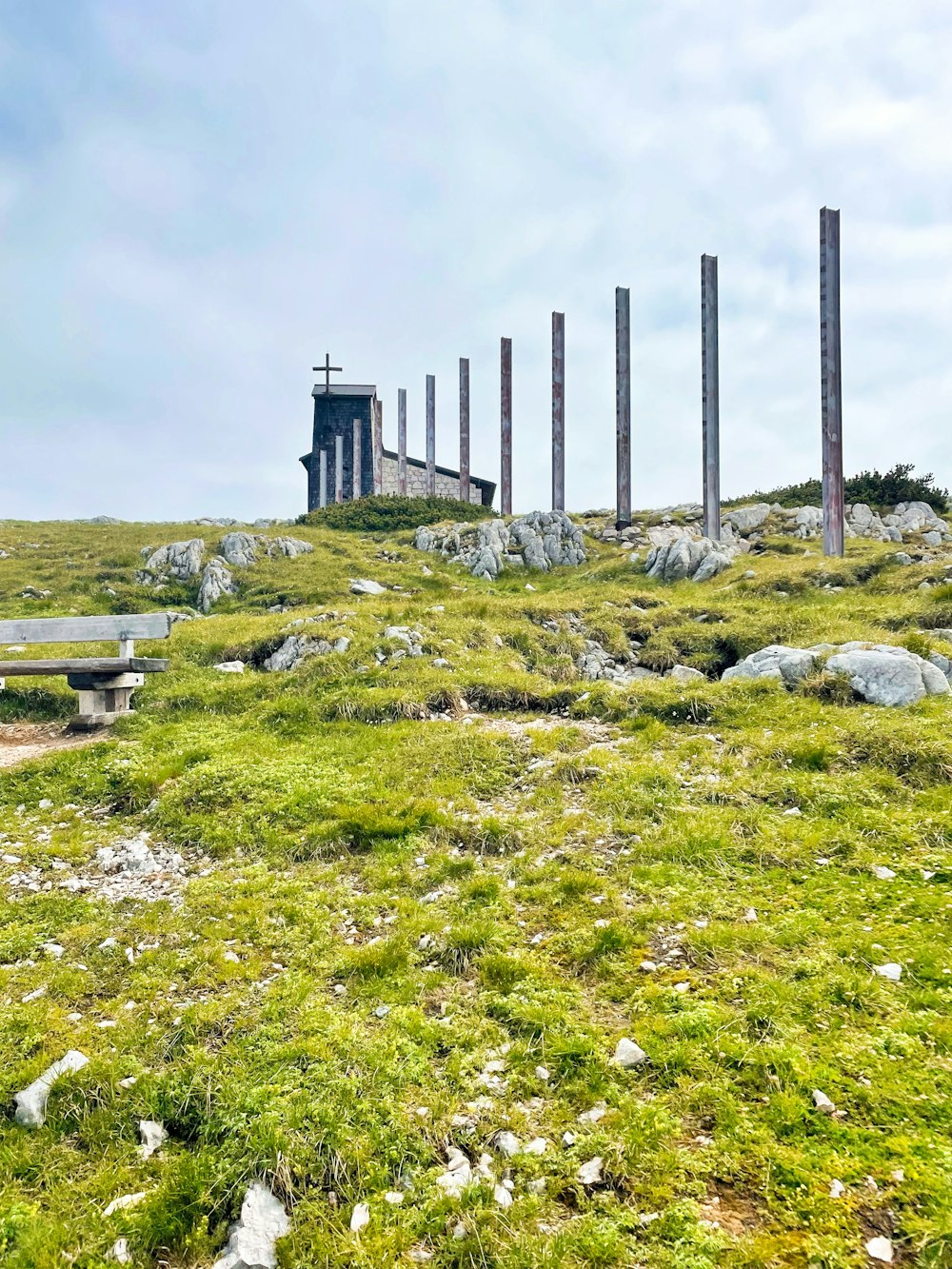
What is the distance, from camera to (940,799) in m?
8.71

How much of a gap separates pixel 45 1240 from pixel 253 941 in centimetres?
306

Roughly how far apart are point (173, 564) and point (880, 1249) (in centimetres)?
2991

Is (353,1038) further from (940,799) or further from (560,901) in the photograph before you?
(940,799)

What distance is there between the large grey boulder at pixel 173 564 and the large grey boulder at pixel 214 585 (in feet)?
3.38

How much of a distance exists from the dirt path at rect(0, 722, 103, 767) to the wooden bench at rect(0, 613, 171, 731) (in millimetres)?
364

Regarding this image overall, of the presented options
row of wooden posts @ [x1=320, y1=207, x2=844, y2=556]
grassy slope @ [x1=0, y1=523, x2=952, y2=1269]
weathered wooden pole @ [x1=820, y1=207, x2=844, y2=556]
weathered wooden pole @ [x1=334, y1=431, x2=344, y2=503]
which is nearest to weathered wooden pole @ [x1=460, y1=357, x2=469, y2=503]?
row of wooden posts @ [x1=320, y1=207, x2=844, y2=556]

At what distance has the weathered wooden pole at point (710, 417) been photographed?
30344mm

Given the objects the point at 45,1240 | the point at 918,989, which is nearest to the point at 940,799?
the point at 918,989

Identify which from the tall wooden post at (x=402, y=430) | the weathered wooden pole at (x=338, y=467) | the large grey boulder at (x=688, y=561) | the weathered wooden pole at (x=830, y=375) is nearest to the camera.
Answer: the large grey boulder at (x=688, y=561)

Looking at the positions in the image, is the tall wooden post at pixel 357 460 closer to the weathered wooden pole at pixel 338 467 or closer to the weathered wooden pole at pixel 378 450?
the weathered wooden pole at pixel 378 450

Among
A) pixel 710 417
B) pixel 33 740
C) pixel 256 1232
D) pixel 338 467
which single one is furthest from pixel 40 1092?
pixel 338 467

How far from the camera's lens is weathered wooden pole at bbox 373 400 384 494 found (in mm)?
55406

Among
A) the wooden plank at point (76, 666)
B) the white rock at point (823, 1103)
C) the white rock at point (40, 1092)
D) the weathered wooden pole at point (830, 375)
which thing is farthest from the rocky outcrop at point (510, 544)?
the white rock at point (823, 1103)

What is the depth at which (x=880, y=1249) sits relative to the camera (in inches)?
145
